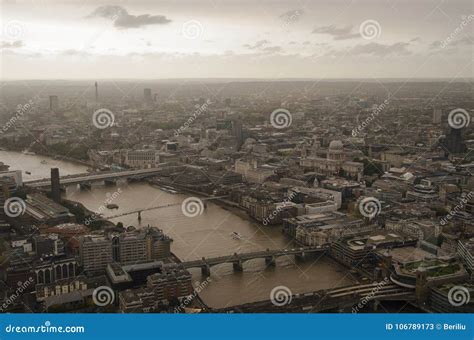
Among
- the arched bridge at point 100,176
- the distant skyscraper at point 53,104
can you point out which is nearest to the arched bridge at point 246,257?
the arched bridge at point 100,176

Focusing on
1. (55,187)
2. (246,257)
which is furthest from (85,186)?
(246,257)

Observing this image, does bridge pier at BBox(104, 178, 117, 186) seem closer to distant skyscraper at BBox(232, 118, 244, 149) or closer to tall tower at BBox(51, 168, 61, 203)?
tall tower at BBox(51, 168, 61, 203)

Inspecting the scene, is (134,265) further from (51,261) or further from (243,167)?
(243,167)

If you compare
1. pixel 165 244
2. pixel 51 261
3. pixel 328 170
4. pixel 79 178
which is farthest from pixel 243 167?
pixel 51 261

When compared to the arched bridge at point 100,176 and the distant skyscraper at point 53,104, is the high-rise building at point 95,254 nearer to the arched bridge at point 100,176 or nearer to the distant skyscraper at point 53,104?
the arched bridge at point 100,176

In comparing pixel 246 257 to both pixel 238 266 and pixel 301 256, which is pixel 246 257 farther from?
pixel 301 256

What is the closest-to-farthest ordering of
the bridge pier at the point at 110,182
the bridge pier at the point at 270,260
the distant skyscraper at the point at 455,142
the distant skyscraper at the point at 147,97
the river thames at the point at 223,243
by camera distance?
the river thames at the point at 223,243
the bridge pier at the point at 270,260
the bridge pier at the point at 110,182
the distant skyscraper at the point at 455,142
the distant skyscraper at the point at 147,97

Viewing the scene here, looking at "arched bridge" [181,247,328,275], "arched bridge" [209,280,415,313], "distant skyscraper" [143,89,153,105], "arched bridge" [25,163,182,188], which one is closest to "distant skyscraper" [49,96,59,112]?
"distant skyscraper" [143,89,153,105]
